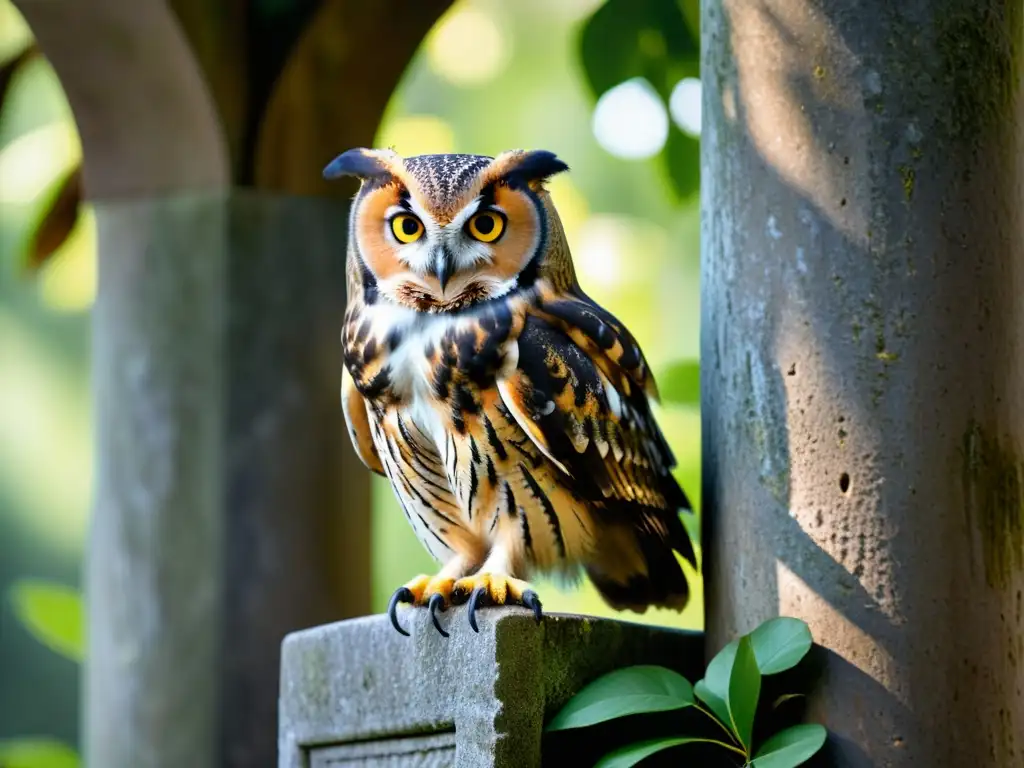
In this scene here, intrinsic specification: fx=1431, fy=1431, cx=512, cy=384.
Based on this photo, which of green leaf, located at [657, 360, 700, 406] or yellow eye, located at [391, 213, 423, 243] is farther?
green leaf, located at [657, 360, 700, 406]

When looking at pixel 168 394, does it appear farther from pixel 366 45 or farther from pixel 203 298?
pixel 366 45

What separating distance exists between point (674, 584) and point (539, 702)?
0.50 metres

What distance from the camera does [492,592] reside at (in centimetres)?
187

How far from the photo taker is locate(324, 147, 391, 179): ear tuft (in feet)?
6.49

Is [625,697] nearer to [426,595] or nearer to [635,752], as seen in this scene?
[635,752]

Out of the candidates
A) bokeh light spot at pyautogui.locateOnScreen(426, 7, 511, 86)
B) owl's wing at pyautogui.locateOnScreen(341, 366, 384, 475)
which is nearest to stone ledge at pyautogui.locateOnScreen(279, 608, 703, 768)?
owl's wing at pyautogui.locateOnScreen(341, 366, 384, 475)

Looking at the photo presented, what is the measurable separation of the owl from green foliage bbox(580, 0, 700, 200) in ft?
2.51

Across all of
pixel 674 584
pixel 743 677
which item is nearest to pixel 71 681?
pixel 674 584

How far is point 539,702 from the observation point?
5.83 feet

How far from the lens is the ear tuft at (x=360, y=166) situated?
1.98 meters

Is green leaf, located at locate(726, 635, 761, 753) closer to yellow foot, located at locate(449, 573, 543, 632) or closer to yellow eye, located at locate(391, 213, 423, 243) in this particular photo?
yellow foot, located at locate(449, 573, 543, 632)

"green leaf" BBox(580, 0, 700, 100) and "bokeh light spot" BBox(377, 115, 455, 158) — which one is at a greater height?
"bokeh light spot" BBox(377, 115, 455, 158)

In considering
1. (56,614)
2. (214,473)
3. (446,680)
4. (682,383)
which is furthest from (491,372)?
(56,614)

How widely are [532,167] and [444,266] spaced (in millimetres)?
194
